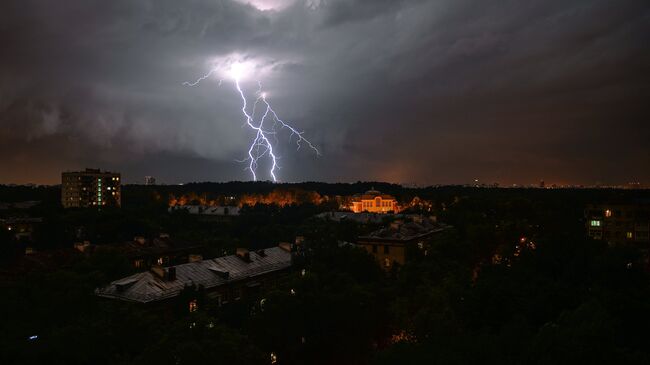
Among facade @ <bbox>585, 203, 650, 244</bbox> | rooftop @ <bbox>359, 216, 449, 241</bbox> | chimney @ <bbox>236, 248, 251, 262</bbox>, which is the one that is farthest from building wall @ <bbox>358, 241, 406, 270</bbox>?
facade @ <bbox>585, 203, 650, 244</bbox>

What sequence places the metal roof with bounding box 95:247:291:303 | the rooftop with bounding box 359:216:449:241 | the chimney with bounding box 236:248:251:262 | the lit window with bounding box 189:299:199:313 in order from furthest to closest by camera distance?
1. the rooftop with bounding box 359:216:449:241
2. the chimney with bounding box 236:248:251:262
3. the metal roof with bounding box 95:247:291:303
4. the lit window with bounding box 189:299:199:313

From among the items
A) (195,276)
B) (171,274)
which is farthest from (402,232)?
(171,274)

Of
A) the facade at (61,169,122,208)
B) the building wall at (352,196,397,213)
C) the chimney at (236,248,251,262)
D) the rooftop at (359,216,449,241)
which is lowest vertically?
the chimney at (236,248,251,262)

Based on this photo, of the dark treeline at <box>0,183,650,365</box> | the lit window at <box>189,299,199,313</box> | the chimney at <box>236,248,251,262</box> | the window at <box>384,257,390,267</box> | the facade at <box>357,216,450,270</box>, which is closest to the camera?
the dark treeline at <box>0,183,650,365</box>

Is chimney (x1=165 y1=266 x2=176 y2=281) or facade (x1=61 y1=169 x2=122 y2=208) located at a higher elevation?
facade (x1=61 y1=169 x2=122 y2=208)

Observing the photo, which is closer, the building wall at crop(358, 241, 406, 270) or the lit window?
the lit window

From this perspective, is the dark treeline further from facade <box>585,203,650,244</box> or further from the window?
facade <box>585,203,650,244</box>

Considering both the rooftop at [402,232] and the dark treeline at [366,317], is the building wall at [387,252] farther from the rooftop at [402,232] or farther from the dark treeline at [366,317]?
the dark treeline at [366,317]
